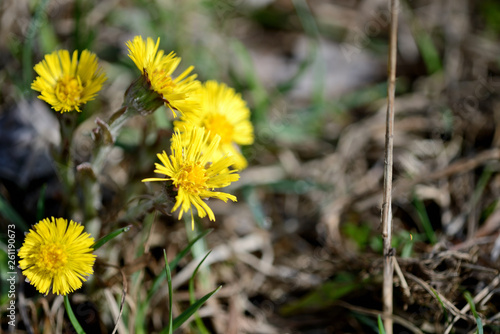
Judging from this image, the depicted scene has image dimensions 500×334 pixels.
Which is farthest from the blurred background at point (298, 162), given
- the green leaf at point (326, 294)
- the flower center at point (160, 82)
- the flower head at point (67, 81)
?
the flower center at point (160, 82)

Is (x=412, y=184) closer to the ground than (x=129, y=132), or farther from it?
closer to the ground

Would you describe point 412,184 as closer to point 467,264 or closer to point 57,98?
point 467,264

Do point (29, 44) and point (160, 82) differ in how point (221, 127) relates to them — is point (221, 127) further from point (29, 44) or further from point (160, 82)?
point (29, 44)

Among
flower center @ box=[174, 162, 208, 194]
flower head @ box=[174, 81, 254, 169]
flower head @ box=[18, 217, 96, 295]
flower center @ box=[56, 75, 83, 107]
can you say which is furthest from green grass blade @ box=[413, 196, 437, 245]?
flower center @ box=[56, 75, 83, 107]

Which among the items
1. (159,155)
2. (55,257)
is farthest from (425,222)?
(55,257)

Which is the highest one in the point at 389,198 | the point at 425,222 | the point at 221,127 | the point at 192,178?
the point at 221,127

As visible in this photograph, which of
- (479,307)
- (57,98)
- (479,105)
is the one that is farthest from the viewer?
(479,105)

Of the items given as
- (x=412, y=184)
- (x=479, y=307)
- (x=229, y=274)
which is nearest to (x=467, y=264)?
(x=479, y=307)
